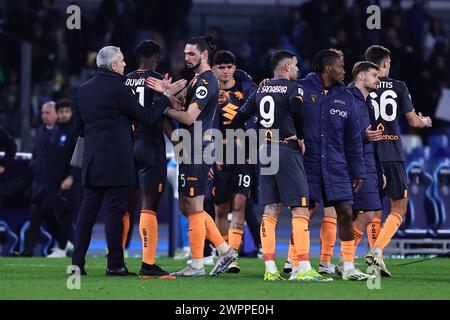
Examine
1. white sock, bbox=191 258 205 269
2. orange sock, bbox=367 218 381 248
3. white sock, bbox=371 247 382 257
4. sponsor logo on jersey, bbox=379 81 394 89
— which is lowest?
white sock, bbox=191 258 205 269

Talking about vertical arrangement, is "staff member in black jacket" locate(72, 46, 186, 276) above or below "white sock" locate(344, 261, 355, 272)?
above

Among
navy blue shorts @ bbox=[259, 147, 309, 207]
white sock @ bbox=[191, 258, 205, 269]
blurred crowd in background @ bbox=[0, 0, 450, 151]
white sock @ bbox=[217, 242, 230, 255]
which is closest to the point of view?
navy blue shorts @ bbox=[259, 147, 309, 207]

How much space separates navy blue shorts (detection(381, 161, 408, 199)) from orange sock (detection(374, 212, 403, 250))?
210mm

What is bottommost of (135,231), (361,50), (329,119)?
(135,231)

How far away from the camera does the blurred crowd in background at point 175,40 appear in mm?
22391

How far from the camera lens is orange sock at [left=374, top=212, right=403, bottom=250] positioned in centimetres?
1219

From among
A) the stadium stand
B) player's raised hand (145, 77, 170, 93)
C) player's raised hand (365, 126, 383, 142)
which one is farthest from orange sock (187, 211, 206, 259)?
the stadium stand

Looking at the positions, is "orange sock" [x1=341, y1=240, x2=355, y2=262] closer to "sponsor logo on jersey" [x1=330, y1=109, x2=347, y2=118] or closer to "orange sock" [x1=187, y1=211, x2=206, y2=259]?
"sponsor logo on jersey" [x1=330, y1=109, x2=347, y2=118]

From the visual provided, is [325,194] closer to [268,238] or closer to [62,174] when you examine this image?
[268,238]

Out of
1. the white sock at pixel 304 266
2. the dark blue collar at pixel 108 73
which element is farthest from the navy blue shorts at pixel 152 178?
the white sock at pixel 304 266

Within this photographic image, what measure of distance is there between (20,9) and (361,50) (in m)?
6.55
